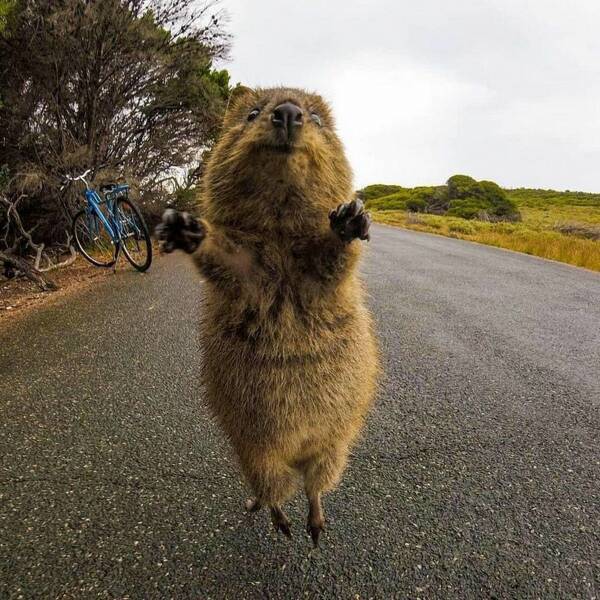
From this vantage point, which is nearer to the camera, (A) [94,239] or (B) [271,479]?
(B) [271,479]

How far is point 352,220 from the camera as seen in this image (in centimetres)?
186

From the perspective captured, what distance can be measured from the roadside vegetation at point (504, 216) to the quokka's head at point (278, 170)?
23.0 ft

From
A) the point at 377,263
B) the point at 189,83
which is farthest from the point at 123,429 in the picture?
the point at 189,83

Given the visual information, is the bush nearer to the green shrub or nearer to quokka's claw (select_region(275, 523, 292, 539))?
the green shrub

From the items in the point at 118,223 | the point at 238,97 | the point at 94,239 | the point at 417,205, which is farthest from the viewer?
the point at 417,205

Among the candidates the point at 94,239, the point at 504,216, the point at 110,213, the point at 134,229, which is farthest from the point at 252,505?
the point at 504,216

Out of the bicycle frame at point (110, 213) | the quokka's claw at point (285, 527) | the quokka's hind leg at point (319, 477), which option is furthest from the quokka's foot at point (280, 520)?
the bicycle frame at point (110, 213)

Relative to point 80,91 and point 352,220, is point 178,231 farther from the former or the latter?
point 80,91

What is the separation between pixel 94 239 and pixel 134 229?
127 cm

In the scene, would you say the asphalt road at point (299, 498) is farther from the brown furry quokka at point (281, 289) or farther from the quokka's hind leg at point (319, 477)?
the brown furry quokka at point (281, 289)

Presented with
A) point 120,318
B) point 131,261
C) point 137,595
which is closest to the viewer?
point 137,595

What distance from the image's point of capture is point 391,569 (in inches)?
90.9

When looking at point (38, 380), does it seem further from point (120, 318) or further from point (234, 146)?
point (234, 146)

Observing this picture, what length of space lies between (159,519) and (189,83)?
12477 millimetres
